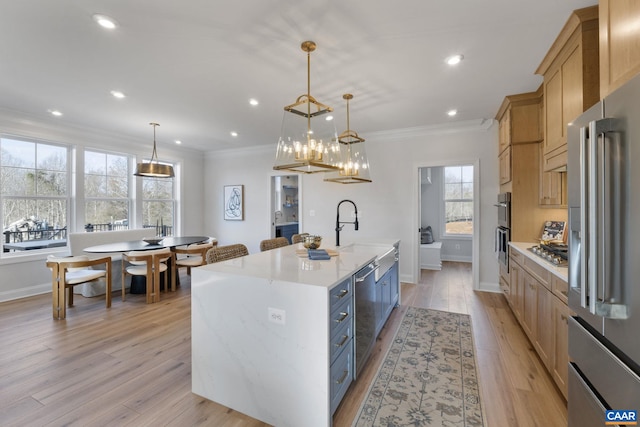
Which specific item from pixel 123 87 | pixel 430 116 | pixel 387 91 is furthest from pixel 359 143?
pixel 123 87

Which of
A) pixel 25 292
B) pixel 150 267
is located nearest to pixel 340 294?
pixel 150 267

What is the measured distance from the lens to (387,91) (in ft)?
11.2

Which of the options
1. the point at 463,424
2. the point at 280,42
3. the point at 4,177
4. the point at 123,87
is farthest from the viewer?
the point at 4,177

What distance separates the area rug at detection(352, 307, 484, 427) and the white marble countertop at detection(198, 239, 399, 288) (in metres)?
0.90

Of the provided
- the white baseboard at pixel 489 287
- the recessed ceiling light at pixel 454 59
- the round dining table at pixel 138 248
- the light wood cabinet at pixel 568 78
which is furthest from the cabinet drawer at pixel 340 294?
the white baseboard at pixel 489 287

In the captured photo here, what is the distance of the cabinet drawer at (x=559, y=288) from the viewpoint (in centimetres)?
190

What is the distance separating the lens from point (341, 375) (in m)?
1.85

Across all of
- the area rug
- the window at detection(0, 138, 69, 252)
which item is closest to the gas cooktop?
the area rug

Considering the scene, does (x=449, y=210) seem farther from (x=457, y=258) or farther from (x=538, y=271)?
(x=538, y=271)

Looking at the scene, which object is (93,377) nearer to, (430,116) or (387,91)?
(387,91)

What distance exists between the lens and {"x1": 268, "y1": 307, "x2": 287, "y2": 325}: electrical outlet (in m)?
1.67

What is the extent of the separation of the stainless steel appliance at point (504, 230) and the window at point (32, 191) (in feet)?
21.6

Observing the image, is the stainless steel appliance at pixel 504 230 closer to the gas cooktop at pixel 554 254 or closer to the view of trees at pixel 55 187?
the gas cooktop at pixel 554 254

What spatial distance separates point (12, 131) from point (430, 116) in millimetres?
6040
